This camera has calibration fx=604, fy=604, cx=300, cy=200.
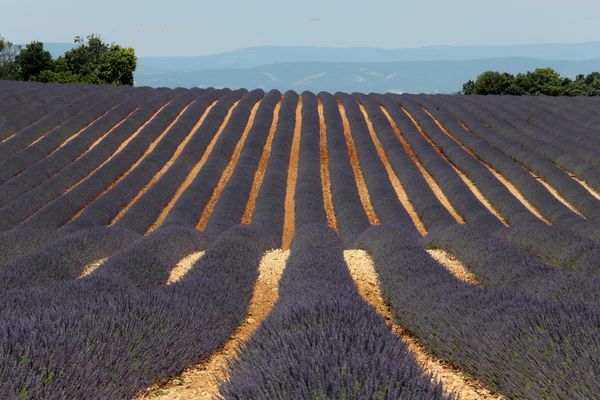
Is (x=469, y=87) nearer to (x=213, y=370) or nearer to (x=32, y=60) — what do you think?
(x=32, y=60)

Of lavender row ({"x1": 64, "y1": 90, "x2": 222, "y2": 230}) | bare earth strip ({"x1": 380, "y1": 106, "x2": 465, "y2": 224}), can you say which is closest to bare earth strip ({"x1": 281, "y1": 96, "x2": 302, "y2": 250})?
bare earth strip ({"x1": 380, "y1": 106, "x2": 465, "y2": 224})

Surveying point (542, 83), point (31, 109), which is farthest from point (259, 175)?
point (542, 83)

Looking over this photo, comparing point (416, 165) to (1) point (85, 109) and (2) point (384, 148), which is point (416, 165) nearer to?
(2) point (384, 148)

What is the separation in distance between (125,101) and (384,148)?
54.0ft

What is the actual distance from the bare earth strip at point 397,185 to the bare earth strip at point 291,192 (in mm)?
3576

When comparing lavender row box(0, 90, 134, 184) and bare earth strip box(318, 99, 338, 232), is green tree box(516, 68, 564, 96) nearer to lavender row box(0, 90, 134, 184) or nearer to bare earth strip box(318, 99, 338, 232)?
bare earth strip box(318, 99, 338, 232)

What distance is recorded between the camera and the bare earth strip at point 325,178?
63.3ft

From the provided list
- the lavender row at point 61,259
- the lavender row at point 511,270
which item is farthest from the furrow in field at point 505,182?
the lavender row at point 61,259

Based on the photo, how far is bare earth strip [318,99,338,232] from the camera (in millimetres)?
19292

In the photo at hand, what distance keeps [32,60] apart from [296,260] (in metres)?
55.4

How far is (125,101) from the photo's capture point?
3512cm

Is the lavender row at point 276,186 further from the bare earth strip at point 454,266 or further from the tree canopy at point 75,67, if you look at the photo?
the tree canopy at point 75,67

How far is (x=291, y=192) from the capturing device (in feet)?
72.6

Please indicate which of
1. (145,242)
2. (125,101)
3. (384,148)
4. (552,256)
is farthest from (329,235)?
(125,101)
